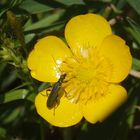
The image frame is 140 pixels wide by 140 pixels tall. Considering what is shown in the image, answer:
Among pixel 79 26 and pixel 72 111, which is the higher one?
pixel 79 26

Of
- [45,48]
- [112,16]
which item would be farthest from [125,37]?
[45,48]

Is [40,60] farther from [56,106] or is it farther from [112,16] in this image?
[112,16]

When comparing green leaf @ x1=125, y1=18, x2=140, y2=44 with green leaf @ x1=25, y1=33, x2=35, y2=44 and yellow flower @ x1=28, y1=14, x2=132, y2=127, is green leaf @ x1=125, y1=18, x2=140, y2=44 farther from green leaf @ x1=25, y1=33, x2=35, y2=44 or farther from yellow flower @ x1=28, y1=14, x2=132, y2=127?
green leaf @ x1=25, y1=33, x2=35, y2=44

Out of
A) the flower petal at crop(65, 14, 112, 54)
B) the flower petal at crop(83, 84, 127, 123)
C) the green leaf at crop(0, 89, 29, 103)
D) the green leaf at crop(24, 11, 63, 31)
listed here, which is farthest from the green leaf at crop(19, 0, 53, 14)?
the flower petal at crop(83, 84, 127, 123)

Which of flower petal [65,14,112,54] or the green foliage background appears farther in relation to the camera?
the green foliage background

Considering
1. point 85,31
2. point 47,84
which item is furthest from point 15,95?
point 85,31
